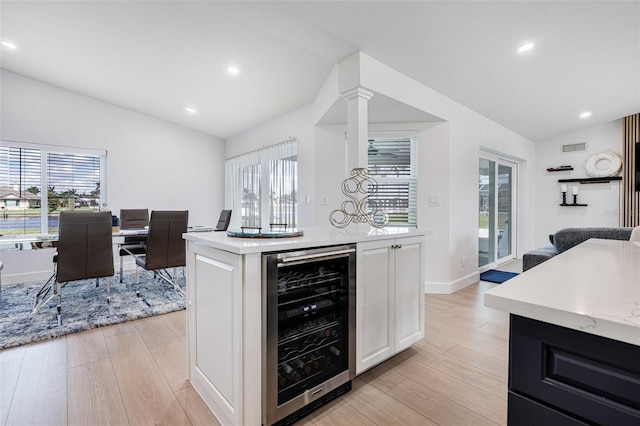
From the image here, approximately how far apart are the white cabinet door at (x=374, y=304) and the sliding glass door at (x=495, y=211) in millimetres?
3412

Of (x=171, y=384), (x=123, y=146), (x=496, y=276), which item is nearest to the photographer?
(x=171, y=384)

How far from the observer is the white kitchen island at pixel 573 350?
0.50m

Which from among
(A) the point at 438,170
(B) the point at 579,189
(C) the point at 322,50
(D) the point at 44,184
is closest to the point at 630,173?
(B) the point at 579,189

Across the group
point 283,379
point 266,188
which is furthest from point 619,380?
point 266,188

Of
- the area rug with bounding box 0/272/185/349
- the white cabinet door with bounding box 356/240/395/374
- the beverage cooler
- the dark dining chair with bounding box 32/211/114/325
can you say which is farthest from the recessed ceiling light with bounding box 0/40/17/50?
the white cabinet door with bounding box 356/240/395/374

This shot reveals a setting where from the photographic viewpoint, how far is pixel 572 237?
277cm

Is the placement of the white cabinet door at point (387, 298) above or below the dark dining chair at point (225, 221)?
below

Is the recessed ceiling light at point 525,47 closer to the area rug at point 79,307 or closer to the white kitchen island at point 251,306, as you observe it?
the white kitchen island at point 251,306

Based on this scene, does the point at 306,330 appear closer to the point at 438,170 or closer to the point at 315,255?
the point at 315,255

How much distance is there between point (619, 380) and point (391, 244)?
1364 millimetres

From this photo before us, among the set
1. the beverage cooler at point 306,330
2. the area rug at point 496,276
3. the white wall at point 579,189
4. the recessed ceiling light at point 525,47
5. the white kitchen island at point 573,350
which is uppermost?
the recessed ceiling light at point 525,47

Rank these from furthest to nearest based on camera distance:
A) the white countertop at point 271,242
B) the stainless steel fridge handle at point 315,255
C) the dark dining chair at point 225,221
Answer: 1. the dark dining chair at point 225,221
2. the stainless steel fridge handle at point 315,255
3. the white countertop at point 271,242

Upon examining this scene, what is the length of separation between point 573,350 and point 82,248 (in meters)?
3.64

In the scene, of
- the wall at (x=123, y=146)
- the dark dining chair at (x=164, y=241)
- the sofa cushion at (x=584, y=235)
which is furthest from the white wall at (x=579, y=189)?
the wall at (x=123, y=146)
